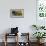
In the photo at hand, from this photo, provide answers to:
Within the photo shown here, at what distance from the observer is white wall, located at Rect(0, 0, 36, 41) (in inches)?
251

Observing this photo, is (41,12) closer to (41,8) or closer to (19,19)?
(41,8)

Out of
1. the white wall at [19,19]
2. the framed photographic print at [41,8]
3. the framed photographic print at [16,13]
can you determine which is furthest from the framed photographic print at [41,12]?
the framed photographic print at [16,13]

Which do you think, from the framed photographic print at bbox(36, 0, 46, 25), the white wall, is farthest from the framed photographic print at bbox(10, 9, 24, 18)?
the framed photographic print at bbox(36, 0, 46, 25)

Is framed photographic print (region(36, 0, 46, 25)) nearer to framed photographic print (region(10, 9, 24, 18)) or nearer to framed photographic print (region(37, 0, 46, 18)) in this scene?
framed photographic print (region(37, 0, 46, 18))

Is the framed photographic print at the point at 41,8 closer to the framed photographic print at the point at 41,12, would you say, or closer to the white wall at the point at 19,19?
the framed photographic print at the point at 41,12

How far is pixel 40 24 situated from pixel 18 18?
3.11 ft

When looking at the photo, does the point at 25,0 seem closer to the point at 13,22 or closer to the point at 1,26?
the point at 13,22

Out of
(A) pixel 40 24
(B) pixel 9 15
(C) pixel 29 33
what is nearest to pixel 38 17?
(A) pixel 40 24

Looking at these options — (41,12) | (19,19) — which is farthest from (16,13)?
(41,12)

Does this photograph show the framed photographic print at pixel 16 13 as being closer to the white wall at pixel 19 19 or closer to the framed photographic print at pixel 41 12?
the white wall at pixel 19 19

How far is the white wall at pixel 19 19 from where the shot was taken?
6367 millimetres

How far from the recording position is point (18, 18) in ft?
21.1

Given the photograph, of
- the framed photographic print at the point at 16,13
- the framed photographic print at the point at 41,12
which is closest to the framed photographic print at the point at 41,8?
the framed photographic print at the point at 41,12

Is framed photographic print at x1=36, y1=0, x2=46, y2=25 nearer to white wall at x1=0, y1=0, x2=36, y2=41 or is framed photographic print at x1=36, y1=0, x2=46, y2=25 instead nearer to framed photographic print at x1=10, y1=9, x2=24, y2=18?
white wall at x1=0, y1=0, x2=36, y2=41
